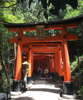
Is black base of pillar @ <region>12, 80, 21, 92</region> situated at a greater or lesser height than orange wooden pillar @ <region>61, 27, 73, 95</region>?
lesser

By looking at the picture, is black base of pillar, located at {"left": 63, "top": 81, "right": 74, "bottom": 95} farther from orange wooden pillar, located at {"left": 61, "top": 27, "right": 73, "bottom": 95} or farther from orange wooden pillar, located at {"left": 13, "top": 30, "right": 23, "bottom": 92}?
orange wooden pillar, located at {"left": 13, "top": 30, "right": 23, "bottom": 92}

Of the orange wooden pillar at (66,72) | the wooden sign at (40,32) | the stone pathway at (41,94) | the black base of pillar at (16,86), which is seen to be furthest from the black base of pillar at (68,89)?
the wooden sign at (40,32)

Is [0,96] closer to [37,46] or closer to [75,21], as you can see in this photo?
[75,21]

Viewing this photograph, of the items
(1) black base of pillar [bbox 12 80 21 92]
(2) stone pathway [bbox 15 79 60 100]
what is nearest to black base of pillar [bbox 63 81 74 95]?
(2) stone pathway [bbox 15 79 60 100]

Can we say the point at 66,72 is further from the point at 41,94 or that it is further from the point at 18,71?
the point at 18,71

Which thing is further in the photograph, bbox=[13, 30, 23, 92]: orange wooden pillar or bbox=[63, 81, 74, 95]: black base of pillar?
bbox=[13, 30, 23, 92]: orange wooden pillar

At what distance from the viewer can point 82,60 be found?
809 centimetres

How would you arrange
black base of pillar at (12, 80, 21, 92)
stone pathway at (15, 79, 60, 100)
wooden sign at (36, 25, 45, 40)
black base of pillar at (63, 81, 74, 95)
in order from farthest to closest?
wooden sign at (36, 25, 45, 40)
black base of pillar at (12, 80, 21, 92)
stone pathway at (15, 79, 60, 100)
black base of pillar at (63, 81, 74, 95)

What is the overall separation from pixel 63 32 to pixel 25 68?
4391 mm

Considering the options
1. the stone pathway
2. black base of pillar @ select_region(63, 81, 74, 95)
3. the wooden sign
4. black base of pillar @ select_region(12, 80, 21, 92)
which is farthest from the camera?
the wooden sign

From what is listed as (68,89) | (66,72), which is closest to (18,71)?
(66,72)

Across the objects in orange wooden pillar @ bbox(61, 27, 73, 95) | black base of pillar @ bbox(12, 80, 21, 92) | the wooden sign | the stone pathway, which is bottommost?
the stone pathway

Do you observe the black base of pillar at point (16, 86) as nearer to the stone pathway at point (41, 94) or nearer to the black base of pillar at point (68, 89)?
the stone pathway at point (41, 94)

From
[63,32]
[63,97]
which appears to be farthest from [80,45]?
[63,97]
